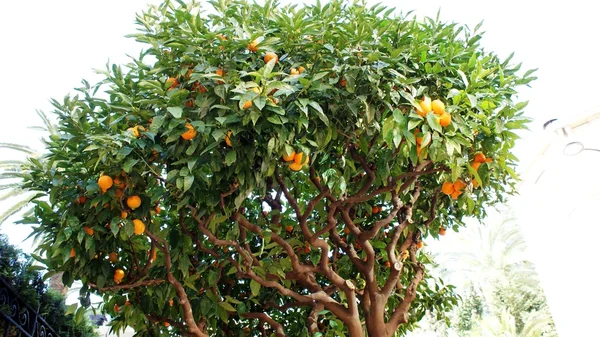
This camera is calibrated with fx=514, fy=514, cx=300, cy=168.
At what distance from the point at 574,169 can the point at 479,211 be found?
187cm

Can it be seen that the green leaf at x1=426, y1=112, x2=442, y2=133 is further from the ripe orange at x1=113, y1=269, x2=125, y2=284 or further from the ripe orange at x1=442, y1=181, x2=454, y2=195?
the ripe orange at x1=113, y1=269, x2=125, y2=284

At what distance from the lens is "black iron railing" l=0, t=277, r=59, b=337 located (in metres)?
2.29

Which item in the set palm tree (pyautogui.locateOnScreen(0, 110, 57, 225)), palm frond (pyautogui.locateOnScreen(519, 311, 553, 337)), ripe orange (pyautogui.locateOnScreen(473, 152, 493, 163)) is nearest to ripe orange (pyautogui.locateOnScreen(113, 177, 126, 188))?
ripe orange (pyautogui.locateOnScreen(473, 152, 493, 163))

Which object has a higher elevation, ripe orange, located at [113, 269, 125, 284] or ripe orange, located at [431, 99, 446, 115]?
ripe orange, located at [431, 99, 446, 115]

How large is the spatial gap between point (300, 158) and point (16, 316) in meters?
1.67

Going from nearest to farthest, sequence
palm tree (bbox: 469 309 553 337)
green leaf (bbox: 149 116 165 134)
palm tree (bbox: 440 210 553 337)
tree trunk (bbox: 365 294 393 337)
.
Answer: green leaf (bbox: 149 116 165 134)
tree trunk (bbox: 365 294 393 337)
palm tree (bbox: 469 309 553 337)
palm tree (bbox: 440 210 553 337)

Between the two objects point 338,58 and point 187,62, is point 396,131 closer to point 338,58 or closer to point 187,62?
point 338,58

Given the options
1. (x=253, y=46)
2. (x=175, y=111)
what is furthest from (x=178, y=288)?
(x=253, y=46)

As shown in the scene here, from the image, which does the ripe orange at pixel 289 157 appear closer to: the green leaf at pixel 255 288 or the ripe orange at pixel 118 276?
the green leaf at pixel 255 288

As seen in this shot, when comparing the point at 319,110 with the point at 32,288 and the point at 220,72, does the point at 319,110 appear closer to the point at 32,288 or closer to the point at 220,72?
the point at 220,72

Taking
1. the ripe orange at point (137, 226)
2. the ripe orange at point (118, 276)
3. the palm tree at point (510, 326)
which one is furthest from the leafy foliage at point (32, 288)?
the palm tree at point (510, 326)

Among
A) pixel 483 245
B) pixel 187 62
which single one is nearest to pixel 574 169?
pixel 187 62

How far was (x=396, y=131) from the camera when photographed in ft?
5.45

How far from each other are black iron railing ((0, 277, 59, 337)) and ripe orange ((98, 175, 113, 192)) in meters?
0.89
